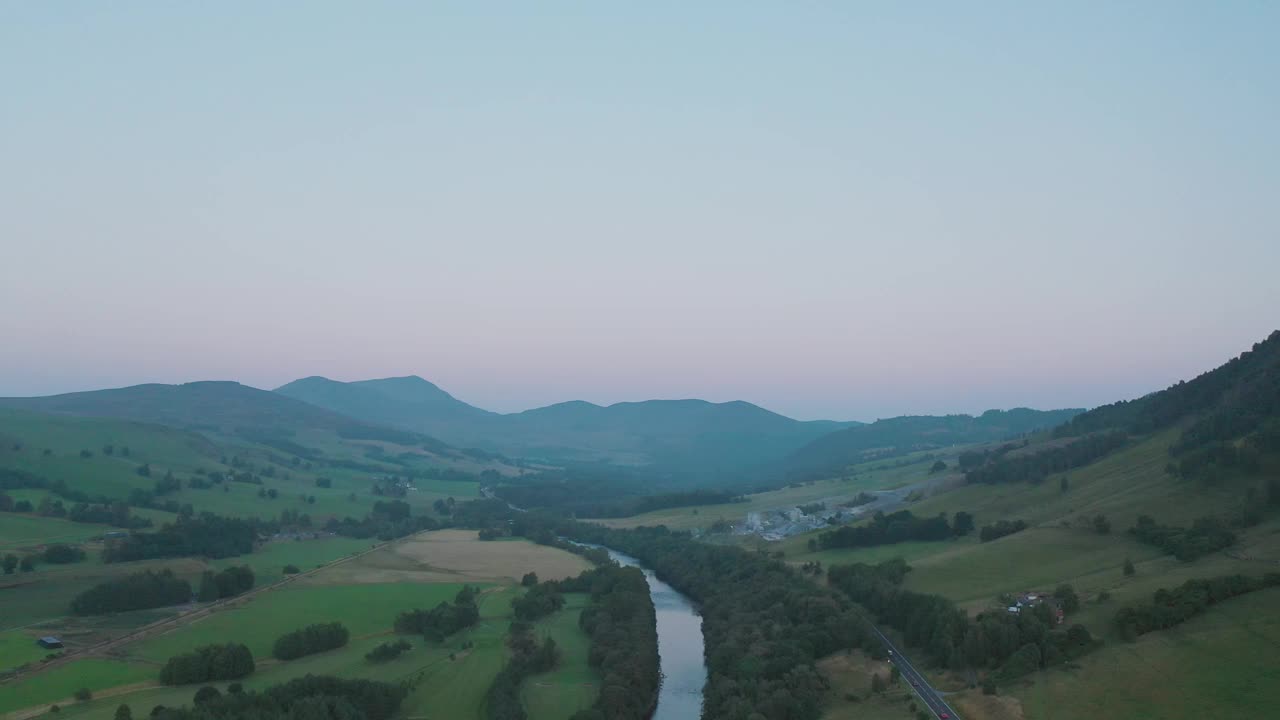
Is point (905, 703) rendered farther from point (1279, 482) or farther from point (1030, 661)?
point (1279, 482)

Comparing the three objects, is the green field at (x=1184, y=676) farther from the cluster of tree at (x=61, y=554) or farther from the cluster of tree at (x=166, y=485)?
the cluster of tree at (x=166, y=485)

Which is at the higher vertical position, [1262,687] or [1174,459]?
[1174,459]

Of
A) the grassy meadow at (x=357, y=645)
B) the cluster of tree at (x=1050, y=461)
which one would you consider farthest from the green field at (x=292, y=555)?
the cluster of tree at (x=1050, y=461)

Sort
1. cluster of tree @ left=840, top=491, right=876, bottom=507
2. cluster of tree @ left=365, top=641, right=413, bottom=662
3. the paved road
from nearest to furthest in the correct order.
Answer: the paved road, cluster of tree @ left=365, top=641, right=413, bottom=662, cluster of tree @ left=840, top=491, right=876, bottom=507

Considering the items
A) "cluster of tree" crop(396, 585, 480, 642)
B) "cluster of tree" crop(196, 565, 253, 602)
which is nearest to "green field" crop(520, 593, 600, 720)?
"cluster of tree" crop(396, 585, 480, 642)

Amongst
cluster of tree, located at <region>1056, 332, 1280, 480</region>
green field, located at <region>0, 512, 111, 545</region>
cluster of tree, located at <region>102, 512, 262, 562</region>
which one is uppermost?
cluster of tree, located at <region>1056, 332, 1280, 480</region>

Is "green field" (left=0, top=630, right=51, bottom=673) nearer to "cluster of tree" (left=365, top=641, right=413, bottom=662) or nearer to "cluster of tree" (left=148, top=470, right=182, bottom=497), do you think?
"cluster of tree" (left=365, top=641, right=413, bottom=662)

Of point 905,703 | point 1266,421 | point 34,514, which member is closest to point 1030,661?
point 905,703
